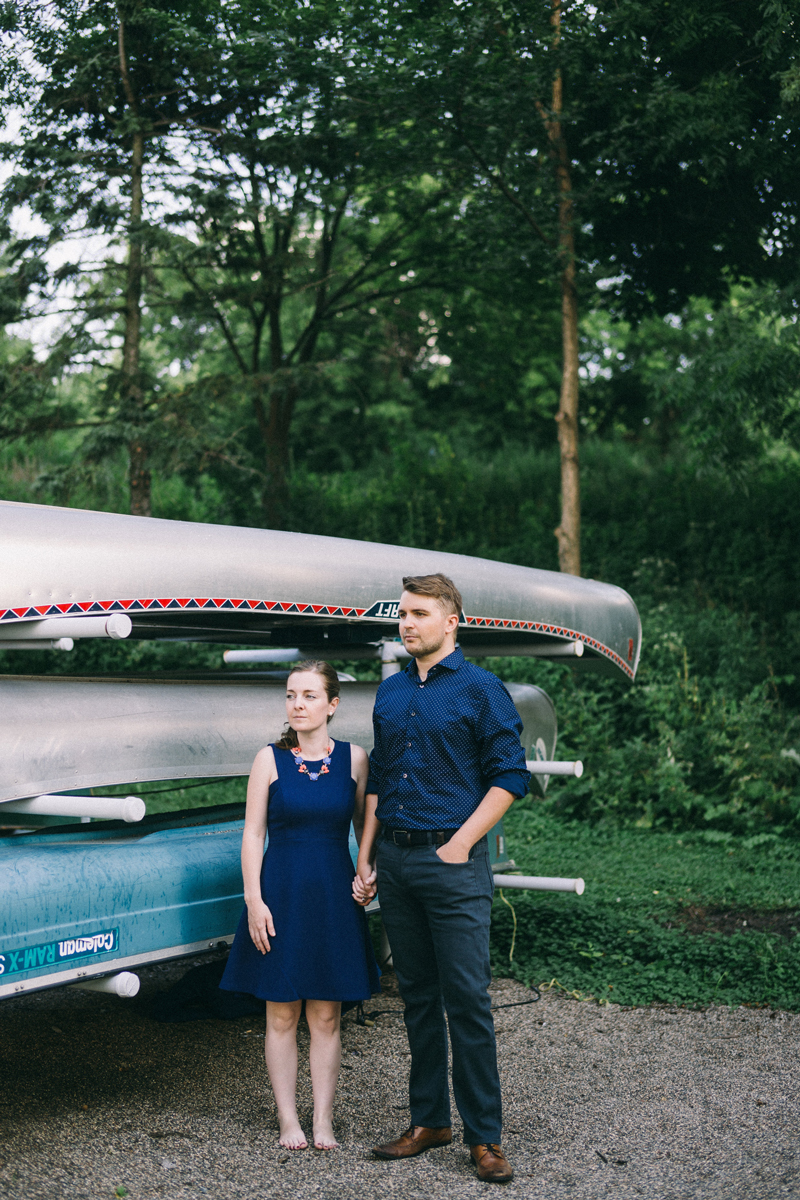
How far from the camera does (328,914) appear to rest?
11.0ft

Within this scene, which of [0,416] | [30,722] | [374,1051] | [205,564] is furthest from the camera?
[0,416]

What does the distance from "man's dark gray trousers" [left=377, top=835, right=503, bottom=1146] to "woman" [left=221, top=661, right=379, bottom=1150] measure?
6.0 inches

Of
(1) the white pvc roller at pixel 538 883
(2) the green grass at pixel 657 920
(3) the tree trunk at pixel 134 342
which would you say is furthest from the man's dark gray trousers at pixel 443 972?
(3) the tree trunk at pixel 134 342

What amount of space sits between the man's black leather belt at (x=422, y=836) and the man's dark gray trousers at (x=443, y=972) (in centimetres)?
2

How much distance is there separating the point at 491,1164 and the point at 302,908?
936 mm

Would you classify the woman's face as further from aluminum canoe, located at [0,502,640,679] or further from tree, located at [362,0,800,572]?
tree, located at [362,0,800,572]

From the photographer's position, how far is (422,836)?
3.21m

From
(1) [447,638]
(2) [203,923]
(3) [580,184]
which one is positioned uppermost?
(3) [580,184]

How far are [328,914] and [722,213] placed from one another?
8.83 m

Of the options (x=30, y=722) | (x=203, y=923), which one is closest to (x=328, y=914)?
(x=203, y=923)

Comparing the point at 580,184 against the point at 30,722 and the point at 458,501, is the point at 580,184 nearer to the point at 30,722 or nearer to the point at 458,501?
the point at 458,501

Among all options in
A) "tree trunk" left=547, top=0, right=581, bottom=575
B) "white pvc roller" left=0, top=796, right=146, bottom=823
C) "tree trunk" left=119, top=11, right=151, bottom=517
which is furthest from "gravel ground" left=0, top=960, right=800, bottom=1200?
"tree trunk" left=119, top=11, right=151, bottom=517

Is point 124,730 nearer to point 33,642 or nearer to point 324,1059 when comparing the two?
point 33,642

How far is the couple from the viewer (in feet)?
10.5
